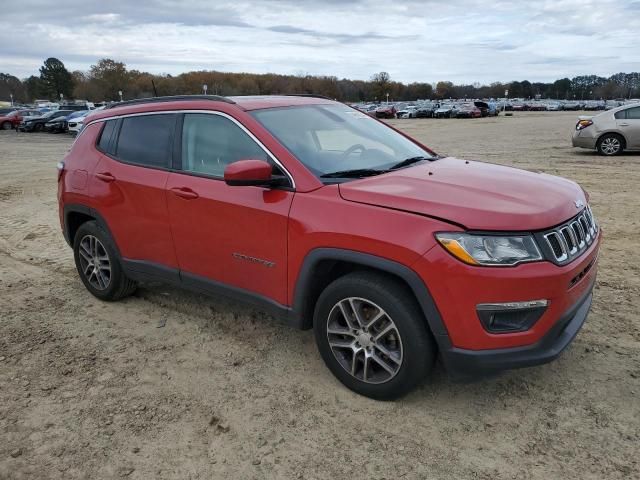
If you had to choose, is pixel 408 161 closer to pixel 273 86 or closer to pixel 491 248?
pixel 491 248

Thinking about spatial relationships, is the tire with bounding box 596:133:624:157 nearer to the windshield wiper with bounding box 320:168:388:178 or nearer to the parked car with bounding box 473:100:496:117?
the windshield wiper with bounding box 320:168:388:178

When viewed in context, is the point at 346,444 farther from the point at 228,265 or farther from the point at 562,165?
the point at 562,165

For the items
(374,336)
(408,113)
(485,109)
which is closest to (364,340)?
(374,336)

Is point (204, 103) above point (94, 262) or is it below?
above

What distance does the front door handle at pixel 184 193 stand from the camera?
3.86m

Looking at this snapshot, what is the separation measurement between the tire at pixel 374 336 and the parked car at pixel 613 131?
14.0 meters

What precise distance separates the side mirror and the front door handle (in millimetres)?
620

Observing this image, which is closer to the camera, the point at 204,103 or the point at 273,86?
the point at 204,103

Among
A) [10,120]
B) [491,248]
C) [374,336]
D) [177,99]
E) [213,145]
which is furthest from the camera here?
[10,120]

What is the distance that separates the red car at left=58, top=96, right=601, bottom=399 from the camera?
9.23 ft

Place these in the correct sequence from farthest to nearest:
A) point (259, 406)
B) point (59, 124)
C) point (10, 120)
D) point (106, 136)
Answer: point (10, 120) → point (59, 124) → point (106, 136) → point (259, 406)

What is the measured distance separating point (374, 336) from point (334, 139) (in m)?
1.57

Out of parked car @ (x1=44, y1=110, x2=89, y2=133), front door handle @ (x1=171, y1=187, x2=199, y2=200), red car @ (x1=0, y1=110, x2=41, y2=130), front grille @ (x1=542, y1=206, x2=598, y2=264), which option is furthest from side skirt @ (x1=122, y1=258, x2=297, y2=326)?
red car @ (x1=0, y1=110, x2=41, y2=130)

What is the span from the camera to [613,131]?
47.6 ft
